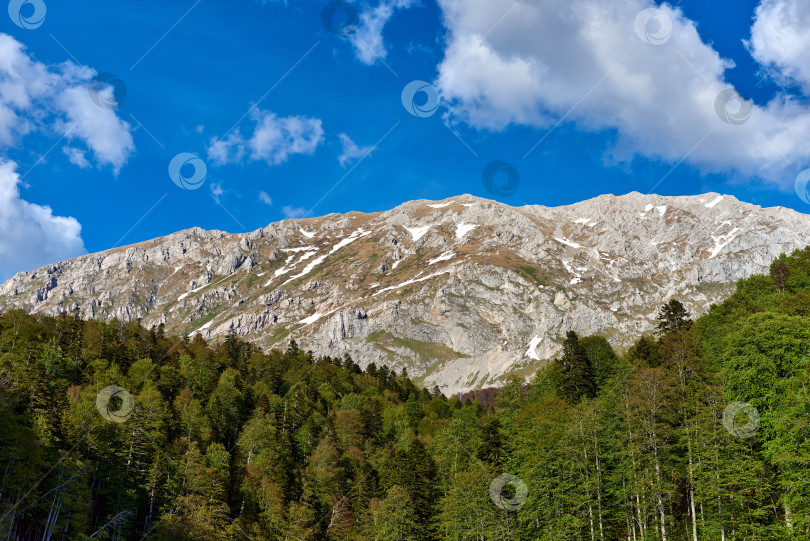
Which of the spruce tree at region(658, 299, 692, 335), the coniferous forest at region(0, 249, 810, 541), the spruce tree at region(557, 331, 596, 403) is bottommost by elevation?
the coniferous forest at region(0, 249, 810, 541)

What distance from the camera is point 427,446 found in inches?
3671

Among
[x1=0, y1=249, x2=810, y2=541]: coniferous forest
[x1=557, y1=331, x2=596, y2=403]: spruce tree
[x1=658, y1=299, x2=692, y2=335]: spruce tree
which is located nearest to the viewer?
[x1=0, y1=249, x2=810, y2=541]: coniferous forest

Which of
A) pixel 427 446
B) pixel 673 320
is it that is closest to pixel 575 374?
pixel 673 320

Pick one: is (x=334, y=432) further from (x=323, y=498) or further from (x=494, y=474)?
(x=494, y=474)

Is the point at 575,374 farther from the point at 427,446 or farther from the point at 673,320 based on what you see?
the point at 427,446

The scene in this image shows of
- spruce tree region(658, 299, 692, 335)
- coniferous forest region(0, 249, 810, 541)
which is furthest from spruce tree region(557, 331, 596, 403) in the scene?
spruce tree region(658, 299, 692, 335)

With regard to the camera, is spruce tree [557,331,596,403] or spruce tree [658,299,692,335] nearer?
spruce tree [557,331,596,403]

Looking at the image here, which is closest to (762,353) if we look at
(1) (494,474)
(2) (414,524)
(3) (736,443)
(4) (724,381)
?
(4) (724,381)

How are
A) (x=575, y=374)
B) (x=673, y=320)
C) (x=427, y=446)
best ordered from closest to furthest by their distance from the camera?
1. (x=575, y=374)
2. (x=673, y=320)
3. (x=427, y=446)

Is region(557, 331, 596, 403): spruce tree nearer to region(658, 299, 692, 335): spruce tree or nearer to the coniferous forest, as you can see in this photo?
the coniferous forest

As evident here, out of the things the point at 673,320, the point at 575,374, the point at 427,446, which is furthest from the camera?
the point at 427,446

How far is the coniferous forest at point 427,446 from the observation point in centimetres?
4384

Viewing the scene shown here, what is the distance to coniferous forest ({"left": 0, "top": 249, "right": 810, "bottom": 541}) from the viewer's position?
4384 centimetres

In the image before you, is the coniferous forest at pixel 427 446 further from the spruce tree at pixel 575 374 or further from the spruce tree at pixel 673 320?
the spruce tree at pixel 673 320
